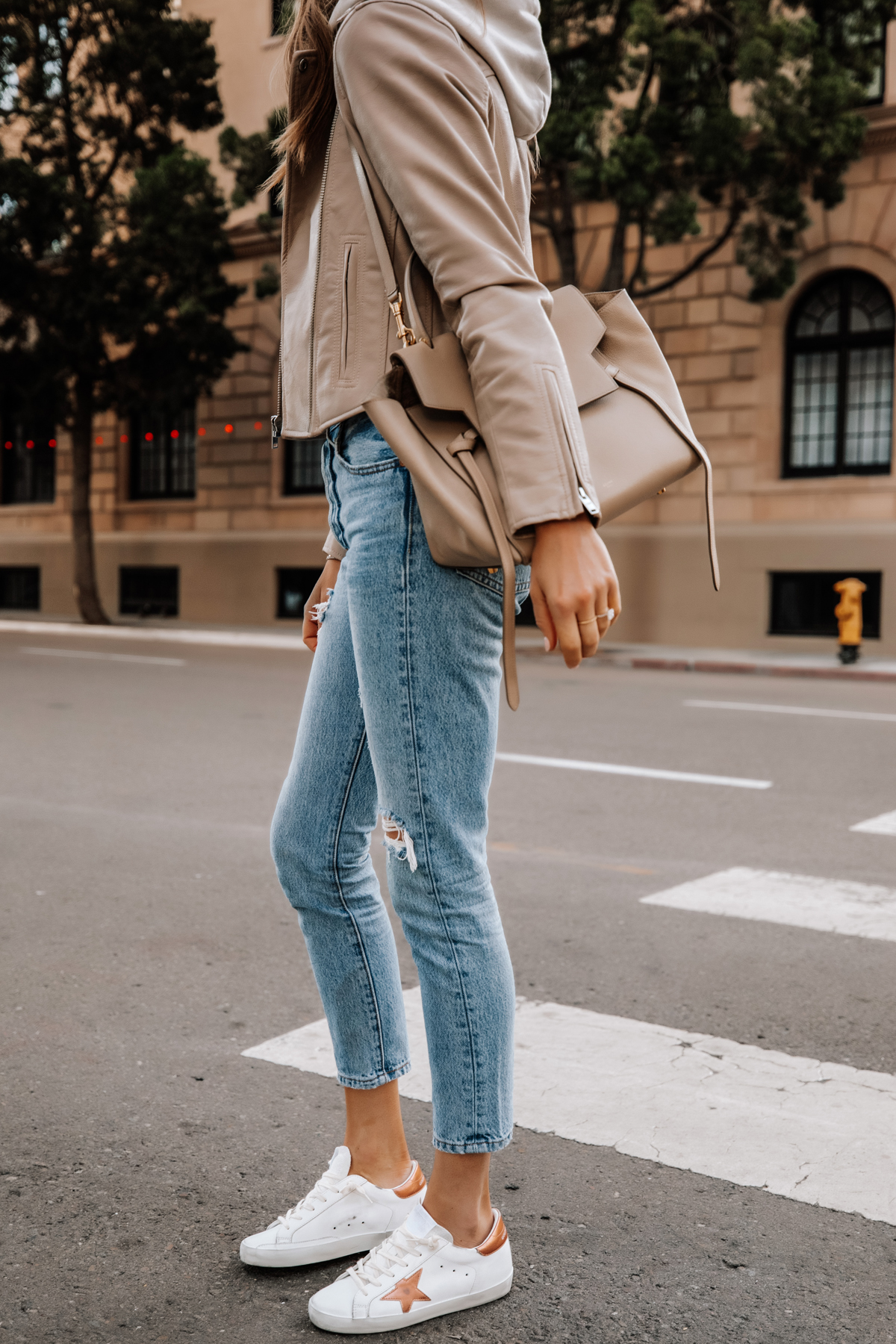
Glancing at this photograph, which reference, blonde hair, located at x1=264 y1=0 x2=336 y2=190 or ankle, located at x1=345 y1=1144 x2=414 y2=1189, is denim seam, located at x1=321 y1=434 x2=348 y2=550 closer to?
blonde hair, located at x1=264 y1=0 x2=336 y2=190

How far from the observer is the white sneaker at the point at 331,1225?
2.23m

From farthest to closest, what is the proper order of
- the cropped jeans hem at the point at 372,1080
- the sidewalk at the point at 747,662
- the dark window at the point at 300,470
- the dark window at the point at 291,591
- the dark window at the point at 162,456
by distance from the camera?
the dark window at the point at 162,456 < the dark window at the point at 300,470 < the dark window at the point at 291,591 < the sidewalk at the point at 747,662 < the cropped jeans hem at the point at 372,1080

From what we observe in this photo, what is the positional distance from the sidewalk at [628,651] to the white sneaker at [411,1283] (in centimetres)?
967

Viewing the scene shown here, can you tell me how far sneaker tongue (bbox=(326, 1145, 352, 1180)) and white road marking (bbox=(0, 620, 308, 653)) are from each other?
578 inches

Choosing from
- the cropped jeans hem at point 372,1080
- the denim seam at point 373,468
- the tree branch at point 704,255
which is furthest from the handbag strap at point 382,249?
the tree branch at point 704,255

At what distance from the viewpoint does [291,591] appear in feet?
73.1

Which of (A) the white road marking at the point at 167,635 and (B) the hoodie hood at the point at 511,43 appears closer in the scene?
(B) the hoodie hood at the point at 511,43

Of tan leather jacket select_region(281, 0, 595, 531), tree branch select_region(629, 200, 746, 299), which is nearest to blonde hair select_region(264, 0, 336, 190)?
tan leather jacket select_region(281, 0, 595, 531)

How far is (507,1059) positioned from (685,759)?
593cm

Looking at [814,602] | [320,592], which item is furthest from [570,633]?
[814,602]

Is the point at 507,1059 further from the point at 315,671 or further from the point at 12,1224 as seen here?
the point at 12,1224

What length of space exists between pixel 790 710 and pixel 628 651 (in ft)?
20.7

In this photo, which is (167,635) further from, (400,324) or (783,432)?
(400,324)

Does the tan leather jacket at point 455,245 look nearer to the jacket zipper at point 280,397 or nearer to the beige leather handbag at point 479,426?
the beige leather handbag at point 479,426
